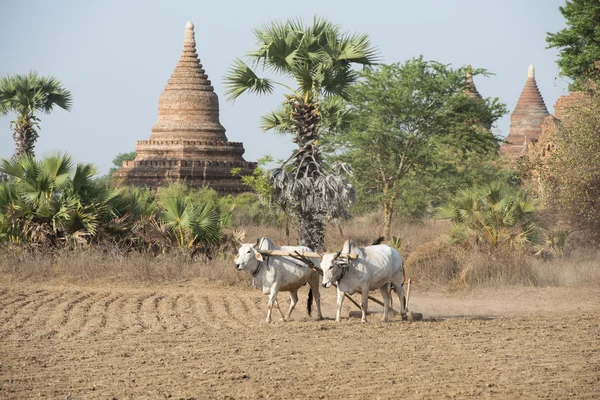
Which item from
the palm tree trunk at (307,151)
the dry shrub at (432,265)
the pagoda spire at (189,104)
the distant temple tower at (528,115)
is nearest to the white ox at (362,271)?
the dry shrub at (432,265)

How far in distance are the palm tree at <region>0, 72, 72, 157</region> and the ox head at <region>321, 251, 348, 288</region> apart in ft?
60.7

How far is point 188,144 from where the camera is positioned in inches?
1625

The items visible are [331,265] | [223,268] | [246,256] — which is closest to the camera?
[331,265]

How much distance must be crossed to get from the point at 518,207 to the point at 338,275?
8.00m

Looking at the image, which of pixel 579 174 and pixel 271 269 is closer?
pixel 271 269

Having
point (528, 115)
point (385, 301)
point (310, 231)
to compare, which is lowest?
point (385, 301)

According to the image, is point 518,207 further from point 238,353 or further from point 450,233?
point 238,353

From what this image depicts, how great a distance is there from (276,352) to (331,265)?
2072 millimetres

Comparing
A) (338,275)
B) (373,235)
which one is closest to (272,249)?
(338,275)

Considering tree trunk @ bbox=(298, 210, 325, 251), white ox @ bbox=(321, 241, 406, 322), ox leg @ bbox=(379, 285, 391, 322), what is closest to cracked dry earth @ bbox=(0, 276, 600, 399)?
ox leg @ bbox=(379, 285, 391, 322)

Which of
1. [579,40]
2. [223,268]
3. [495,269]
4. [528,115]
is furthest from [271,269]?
[528,115]

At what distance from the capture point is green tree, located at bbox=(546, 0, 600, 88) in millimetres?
24781

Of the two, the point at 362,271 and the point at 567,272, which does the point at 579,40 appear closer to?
the point at 567,272

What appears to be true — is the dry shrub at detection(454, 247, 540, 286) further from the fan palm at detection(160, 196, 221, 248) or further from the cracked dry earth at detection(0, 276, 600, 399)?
the fan palm at detection(160, 196, 221, 248)
